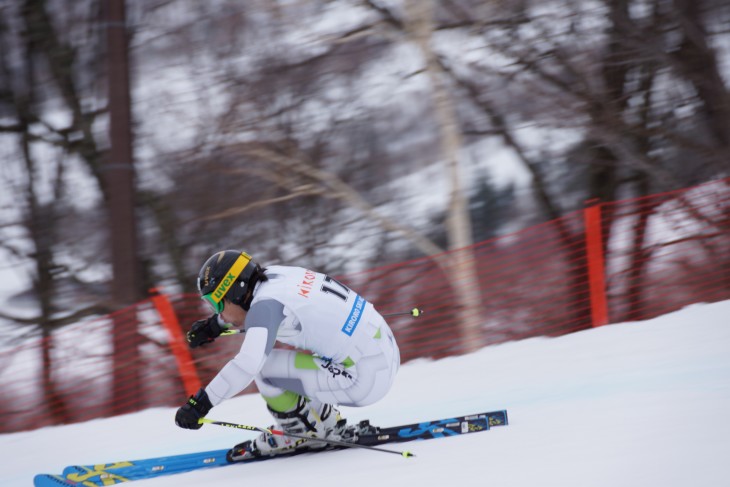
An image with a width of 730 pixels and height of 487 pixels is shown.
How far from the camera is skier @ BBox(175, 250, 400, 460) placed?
→ 10.9 feet

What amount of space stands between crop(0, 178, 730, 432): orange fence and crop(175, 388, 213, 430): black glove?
324 cm

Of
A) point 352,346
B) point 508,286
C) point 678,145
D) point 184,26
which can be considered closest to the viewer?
point 352,346

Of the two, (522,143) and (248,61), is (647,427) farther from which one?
(248,61)

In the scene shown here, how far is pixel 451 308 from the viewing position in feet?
24.3

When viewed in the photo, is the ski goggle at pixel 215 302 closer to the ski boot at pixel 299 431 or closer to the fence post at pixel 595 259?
the ski boot at pixel 299 431

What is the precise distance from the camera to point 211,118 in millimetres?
10125

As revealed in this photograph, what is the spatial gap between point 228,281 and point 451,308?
425 centimetres

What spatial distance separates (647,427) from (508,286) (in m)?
4.90

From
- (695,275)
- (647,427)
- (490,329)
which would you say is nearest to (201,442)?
(647,427)

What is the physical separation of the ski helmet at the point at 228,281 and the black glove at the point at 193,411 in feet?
1.49

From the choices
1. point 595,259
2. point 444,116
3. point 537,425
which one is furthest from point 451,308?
point 537,425

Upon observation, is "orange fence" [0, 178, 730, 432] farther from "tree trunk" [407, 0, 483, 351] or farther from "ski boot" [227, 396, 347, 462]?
"ski boot" [227, 396, 347, 462]

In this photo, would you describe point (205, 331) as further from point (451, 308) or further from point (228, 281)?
point (451, 308)

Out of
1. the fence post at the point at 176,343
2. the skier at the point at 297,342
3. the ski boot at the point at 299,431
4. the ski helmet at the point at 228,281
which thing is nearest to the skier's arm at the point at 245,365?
the skier at the point at 297,342
